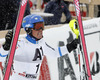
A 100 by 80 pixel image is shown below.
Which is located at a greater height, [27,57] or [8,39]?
[8,39]

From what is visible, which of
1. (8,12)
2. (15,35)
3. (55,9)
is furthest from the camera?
(55,9)

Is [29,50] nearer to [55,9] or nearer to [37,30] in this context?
[37,30]

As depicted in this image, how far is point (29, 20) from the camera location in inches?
121

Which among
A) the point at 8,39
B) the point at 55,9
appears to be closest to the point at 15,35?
the point at 8,39

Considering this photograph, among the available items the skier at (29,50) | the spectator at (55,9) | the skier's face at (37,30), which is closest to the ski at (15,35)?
the skier at (29,50)

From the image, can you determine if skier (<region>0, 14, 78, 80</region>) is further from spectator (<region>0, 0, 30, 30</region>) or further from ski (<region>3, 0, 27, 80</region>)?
spectator (<region>0, 0, 30, 30</region>)

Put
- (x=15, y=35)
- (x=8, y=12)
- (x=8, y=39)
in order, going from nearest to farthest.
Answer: (x=15, y=35) < (x=8, y=39) < (x=8, y=12)

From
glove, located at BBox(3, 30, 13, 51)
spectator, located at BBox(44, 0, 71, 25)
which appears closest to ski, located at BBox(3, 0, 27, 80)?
glove, located at BBox(3, 30, 13, 51)

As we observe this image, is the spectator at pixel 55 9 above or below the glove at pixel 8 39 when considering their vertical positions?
below

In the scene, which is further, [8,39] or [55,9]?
[55,9]

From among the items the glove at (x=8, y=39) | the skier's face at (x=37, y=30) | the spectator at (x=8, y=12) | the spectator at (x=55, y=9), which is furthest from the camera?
the spectator at (x=55, y=9)

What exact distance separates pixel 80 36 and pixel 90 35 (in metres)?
1.43

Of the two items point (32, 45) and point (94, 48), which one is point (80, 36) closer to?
point (32, 45)

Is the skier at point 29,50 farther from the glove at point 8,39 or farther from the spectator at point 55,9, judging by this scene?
the spectator at point 55,9
